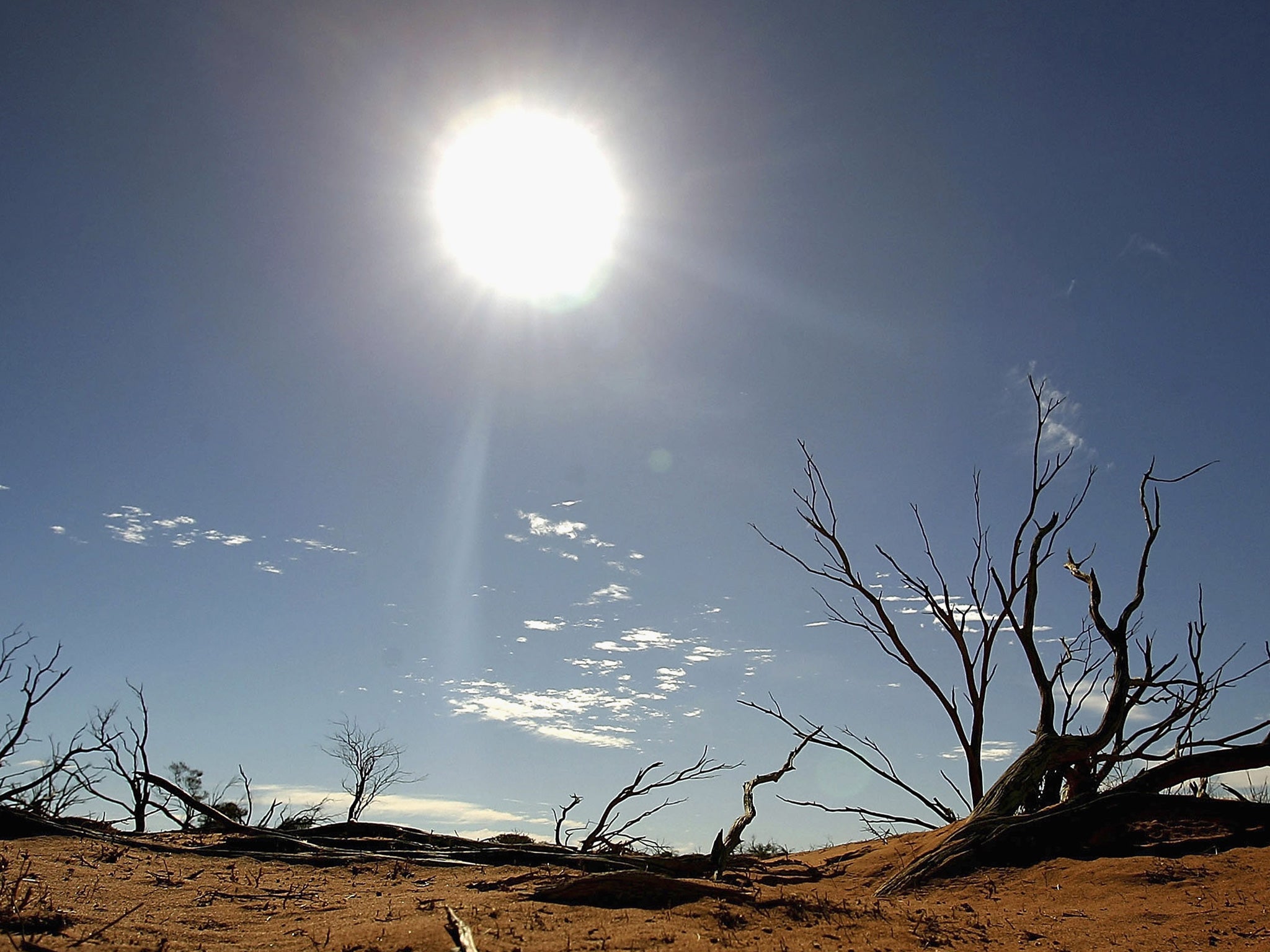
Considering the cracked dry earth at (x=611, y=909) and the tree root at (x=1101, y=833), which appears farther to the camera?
the tree root at (x=1101, y=833)

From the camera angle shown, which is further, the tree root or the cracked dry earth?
the tree root

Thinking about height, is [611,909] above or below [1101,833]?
below

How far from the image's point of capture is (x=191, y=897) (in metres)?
5.11

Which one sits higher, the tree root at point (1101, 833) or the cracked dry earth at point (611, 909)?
the tree root at point (1101, 833)

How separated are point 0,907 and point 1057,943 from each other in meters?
5.67

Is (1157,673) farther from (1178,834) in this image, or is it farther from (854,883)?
(854,883)

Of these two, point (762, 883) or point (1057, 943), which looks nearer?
point (1057, 943)

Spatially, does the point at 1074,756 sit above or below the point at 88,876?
above

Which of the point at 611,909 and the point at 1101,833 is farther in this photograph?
the point at 1101,833

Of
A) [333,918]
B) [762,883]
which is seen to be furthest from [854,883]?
[333,918]

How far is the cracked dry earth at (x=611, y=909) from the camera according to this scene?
12.6 feet

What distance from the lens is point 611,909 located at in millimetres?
4441

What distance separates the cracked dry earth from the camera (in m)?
3.85

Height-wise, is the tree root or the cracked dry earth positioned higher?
the tree root
